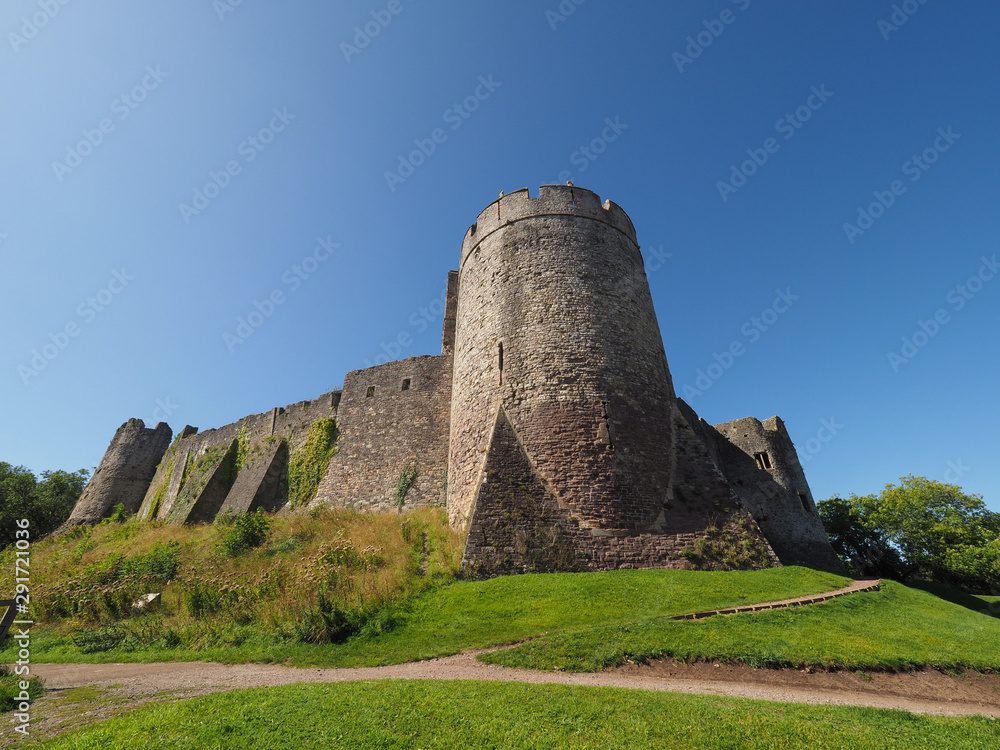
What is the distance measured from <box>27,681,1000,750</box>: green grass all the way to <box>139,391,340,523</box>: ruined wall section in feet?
55.1

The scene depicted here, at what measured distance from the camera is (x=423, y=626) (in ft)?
26.8

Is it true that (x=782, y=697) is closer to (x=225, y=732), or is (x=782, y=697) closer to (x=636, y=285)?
(x=225, y=732)

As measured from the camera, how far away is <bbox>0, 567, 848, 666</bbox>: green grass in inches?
290

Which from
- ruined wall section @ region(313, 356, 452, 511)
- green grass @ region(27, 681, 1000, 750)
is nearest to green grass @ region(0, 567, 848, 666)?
green grass @ region(27, 681, 1000, 750)

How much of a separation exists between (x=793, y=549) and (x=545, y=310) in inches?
619

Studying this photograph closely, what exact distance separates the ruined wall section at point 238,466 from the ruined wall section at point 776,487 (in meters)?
19.2

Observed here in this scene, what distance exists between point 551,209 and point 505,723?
14.9 meters

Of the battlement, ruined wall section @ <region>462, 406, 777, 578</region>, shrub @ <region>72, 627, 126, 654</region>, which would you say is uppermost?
the battlement

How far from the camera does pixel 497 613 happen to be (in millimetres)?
8320

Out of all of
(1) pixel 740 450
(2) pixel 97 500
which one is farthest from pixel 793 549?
(2) pixel 97 500

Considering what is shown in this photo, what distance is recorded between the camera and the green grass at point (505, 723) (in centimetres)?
410

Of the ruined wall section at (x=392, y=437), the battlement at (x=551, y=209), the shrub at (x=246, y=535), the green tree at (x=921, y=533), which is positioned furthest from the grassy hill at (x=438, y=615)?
the green tree at (x=921, y=533)

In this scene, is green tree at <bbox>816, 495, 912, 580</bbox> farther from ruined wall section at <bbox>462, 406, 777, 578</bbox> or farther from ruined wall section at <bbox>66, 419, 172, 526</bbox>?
ruined wall section at <bbox>66, 419, 172, 526</bbox>

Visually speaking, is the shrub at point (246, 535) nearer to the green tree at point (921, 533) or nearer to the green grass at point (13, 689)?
the green grass at point (13, 689)
